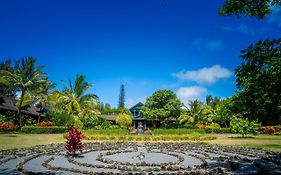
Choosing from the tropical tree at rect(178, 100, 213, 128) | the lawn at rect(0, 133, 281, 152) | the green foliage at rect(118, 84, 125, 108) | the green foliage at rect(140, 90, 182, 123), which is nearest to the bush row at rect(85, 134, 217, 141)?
the lawn at rect(0, 133, 281, 152)

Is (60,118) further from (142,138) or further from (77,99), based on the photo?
(142,138)

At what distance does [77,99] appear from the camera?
47062mm

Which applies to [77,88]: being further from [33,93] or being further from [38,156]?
[38,156]

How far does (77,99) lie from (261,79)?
132ft

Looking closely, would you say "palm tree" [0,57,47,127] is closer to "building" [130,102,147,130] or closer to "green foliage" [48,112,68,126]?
"green foliage" [48,112,68,126]

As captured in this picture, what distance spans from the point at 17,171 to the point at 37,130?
32770 millimetres

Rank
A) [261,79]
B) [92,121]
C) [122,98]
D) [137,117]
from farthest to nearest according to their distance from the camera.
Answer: [122,98] → [137,117] → [92,121] → [261,79]

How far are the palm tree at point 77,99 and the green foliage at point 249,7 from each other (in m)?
38.7

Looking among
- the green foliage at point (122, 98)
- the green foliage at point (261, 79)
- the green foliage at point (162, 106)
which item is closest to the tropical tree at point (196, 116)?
the green foliage at point (162, 106)

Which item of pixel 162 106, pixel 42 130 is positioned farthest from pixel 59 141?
pixel 162 106

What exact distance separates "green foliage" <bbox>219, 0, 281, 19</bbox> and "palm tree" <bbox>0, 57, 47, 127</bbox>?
1551 inches

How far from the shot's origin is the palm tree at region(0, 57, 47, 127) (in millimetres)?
44062

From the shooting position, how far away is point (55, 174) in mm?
10922

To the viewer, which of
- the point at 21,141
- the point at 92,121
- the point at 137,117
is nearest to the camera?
the point at 21,141
